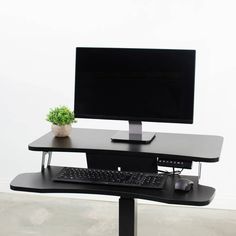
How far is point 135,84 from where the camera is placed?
Result: 2896 millimetres

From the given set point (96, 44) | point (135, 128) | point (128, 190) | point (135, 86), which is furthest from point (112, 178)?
point (96, 44)

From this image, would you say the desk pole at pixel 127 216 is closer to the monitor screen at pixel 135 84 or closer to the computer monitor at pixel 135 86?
the computer monitor at pixel 135 86

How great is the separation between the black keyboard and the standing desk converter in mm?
27

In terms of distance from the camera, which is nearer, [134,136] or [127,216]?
[127,216]

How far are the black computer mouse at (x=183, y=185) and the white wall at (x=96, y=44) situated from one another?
1.60m

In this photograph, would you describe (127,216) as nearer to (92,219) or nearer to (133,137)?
(133,137)

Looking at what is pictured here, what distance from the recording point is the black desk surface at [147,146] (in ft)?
8.73

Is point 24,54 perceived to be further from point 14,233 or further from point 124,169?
point 124,169

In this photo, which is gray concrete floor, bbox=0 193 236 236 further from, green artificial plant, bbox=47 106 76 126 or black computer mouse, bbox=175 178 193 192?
black computer mouse, bbox=175 178 193 192

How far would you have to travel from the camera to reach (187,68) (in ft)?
9.30

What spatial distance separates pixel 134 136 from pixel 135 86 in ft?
0.91

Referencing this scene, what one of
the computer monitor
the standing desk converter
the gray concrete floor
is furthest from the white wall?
the computer monitor
